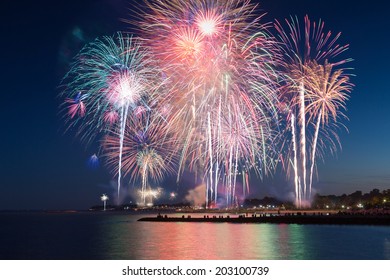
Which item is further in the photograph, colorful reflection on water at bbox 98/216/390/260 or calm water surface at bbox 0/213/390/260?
calm water surface at bbox 0/213/390/260

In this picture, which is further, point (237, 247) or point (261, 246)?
point (261, 246)

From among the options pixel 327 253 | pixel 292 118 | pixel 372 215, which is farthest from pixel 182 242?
pixel 372 215

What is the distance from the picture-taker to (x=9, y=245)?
2211 inches

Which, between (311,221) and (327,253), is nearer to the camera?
(327,253)

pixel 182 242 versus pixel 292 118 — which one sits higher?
pixel 292 118

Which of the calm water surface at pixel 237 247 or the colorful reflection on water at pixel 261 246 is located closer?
the colorful reflection on water at pixel 261 246
